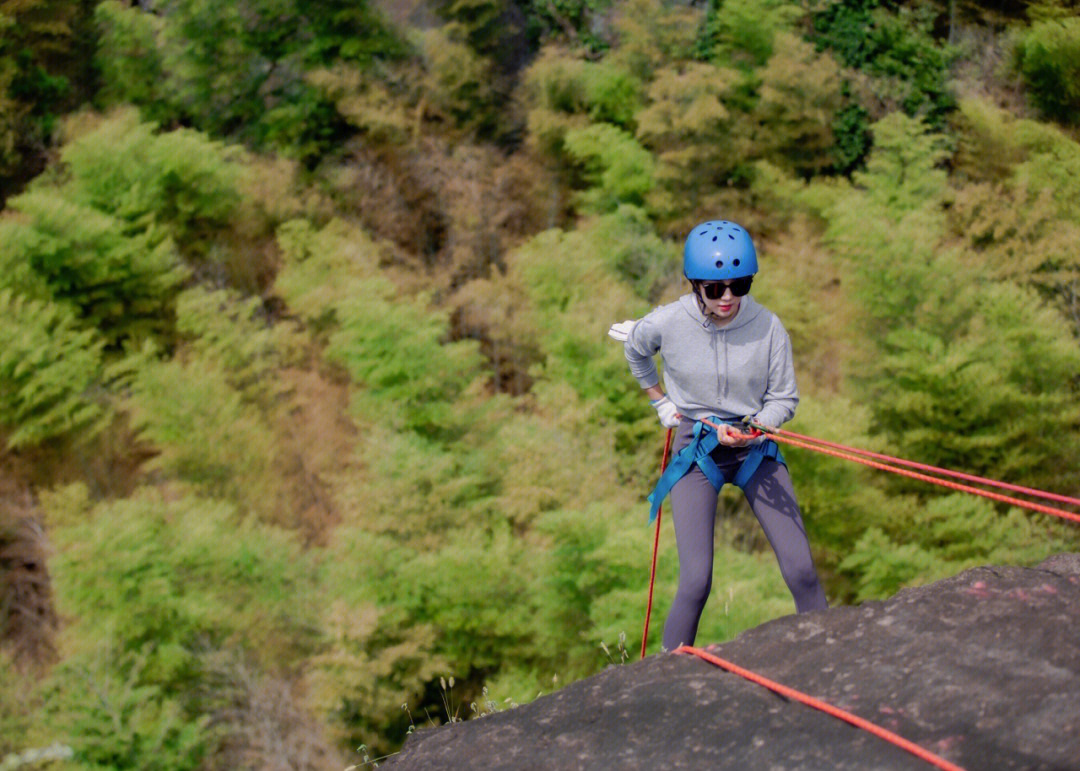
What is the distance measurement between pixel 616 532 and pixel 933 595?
9.96 meters

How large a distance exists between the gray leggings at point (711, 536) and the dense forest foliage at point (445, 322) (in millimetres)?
7975

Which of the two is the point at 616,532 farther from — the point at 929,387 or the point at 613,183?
the point at 613,183

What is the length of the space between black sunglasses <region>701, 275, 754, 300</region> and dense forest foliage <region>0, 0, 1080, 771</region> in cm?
831

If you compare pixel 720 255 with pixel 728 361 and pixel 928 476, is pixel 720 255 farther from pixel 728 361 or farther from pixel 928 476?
pixel 928 476

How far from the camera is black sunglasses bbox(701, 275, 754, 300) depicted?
2.96 m

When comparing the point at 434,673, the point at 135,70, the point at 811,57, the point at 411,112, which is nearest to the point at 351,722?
the point at 434,673

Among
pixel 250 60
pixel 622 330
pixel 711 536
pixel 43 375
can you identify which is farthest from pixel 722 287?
pixel 250 60

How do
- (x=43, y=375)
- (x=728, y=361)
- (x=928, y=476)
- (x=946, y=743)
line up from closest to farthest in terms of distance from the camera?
(x=946, y=743)
(x=928, y=476)
(x=728, y=361)
(x=43, y=375)

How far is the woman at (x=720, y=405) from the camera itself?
297 cm

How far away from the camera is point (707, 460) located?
3.08 m

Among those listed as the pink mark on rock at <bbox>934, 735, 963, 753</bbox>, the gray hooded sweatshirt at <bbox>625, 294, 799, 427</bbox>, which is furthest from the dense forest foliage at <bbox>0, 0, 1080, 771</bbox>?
the pink mark on rock at <bbox>934, 735, 963, 753</bbox>

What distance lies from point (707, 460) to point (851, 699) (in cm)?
112

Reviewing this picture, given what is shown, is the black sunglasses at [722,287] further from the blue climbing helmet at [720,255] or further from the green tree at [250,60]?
the green tree at [250,60]

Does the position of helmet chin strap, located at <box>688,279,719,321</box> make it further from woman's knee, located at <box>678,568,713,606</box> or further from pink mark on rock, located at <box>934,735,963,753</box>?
pink mark on rock, located at <box>934,735,963,753</box>
